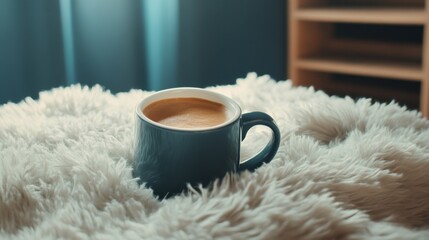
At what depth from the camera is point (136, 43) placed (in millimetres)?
1040

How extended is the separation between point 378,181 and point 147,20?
26.7 inches

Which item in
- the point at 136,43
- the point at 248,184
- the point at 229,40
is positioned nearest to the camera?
the point at 248,184

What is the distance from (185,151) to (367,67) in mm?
748

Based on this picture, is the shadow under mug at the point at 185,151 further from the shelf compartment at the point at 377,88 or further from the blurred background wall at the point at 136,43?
the shelf compartment at the point at 377,88

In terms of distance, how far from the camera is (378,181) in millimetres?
458

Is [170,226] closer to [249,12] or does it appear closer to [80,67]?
[80,67]

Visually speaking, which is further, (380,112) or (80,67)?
(80,67)

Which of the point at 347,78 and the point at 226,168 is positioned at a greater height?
the point at 226,168

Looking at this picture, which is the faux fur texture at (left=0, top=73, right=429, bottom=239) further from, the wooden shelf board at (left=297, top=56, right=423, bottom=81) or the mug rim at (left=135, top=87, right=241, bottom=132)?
the wooden shelf board at (left=297, top=56, right=423, bottom=81)

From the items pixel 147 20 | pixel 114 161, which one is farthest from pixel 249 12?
pixel 114 161

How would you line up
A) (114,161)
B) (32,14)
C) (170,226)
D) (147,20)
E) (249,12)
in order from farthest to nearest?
(249,12), (147,20), (32,14), (114,161), (170,226)

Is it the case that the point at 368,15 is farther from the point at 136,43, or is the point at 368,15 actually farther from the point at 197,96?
the point at 197,96

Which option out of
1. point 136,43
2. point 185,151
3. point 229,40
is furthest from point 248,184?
point 229,40

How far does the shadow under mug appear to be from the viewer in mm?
414
